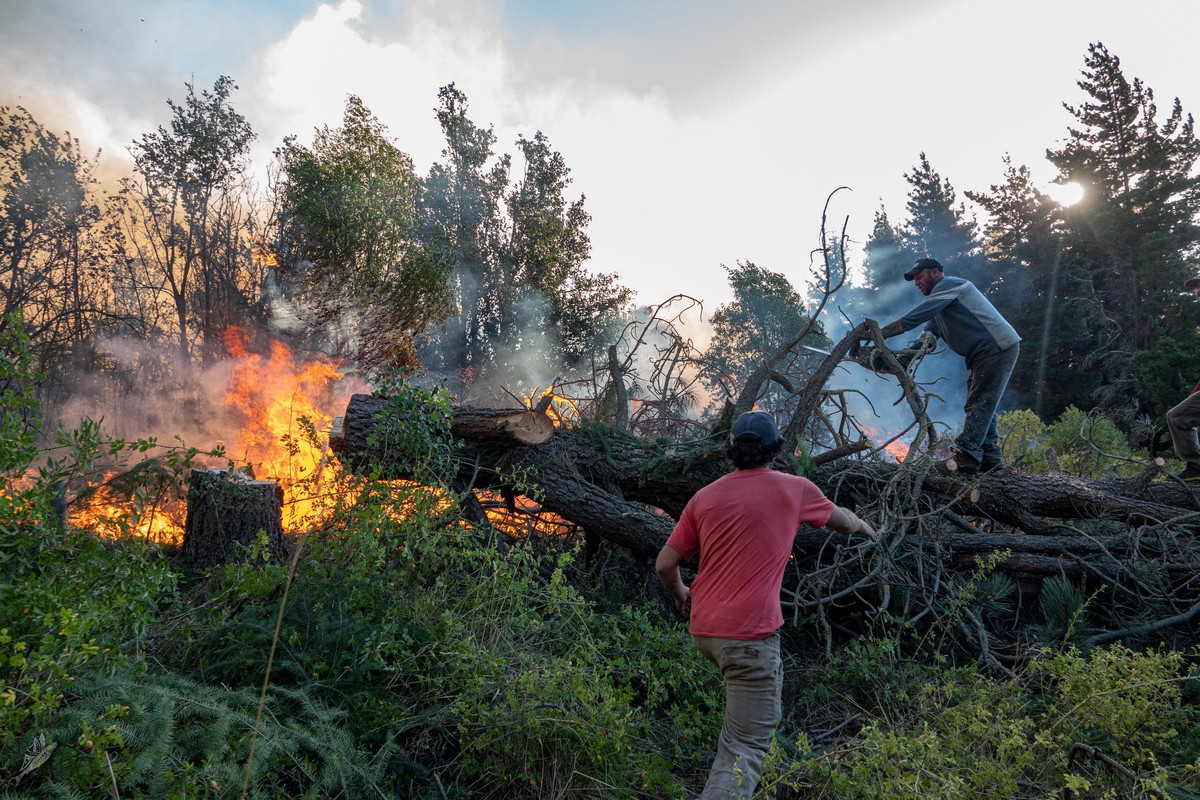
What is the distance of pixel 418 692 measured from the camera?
3.32 meters

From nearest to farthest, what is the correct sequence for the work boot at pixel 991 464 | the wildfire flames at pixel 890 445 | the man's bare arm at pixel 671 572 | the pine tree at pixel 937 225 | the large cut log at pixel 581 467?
the man's bare arm at pixel 671 572 → the wildfire flames at pixel 890 445 → the large cut log at pixel 581 467 → the work boot at pixel 991 464 → the pine tree at pixel 937 225

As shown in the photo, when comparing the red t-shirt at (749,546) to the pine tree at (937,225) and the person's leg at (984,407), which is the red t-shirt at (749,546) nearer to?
the person's leg at (984,407)

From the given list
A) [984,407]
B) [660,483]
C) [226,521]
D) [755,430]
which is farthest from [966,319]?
[226,521]

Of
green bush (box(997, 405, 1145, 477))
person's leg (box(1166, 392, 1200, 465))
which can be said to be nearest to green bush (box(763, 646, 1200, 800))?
person's leg (box(1166, 392, 1200, 465))

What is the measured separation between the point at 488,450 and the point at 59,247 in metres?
12.9

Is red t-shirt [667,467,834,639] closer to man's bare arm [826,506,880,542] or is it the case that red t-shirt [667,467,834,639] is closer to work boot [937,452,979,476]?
man's bare arm [826,506,880,542]

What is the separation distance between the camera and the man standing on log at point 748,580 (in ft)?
9.44

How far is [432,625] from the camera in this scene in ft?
12.1

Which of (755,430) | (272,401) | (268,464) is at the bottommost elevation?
(268,464)

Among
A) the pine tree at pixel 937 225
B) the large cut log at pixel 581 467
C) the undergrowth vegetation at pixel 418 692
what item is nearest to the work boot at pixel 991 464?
the undergrowth vegetation at pixel 418 692

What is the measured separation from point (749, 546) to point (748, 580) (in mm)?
150

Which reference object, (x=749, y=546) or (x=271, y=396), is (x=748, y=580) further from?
(x=271, y=396)

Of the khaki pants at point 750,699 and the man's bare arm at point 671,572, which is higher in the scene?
the man's bare arm at point 671,572

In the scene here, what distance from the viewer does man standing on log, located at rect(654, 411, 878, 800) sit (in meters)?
2.88
